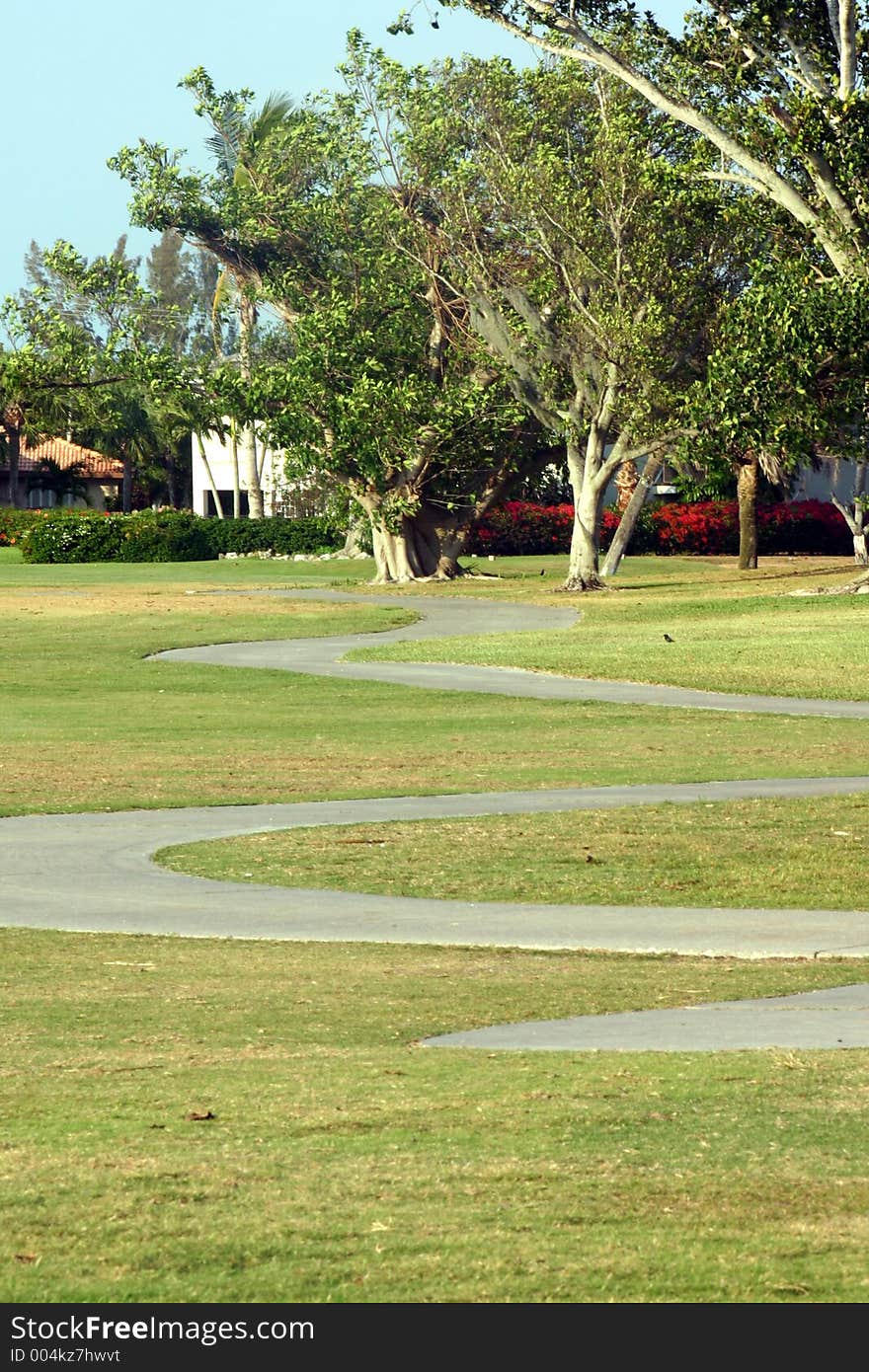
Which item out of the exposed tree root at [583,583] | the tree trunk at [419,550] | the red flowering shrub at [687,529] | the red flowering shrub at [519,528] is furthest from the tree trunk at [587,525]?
the red flowering shrub at [519,528]

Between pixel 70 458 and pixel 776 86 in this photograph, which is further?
pixel 70 458

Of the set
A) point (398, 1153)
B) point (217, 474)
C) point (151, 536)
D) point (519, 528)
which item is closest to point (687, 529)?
point (519, 528)

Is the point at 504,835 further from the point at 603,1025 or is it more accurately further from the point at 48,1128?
the point at 48,1128

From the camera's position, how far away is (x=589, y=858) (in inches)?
499

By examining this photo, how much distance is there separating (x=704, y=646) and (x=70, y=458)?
79039 millimetres

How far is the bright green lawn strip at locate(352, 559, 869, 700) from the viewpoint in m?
26.8

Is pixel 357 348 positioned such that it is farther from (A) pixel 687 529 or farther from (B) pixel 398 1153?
(B) pixel 398 1153

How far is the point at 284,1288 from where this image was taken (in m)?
4.57

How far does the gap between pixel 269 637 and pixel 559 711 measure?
13129 mm

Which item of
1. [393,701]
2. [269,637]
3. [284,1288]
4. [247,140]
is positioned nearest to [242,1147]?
[284,1288]

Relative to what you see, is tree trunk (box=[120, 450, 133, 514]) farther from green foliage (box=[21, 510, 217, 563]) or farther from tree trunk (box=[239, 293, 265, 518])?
green foliage (box=[21, 510, 217, 563])

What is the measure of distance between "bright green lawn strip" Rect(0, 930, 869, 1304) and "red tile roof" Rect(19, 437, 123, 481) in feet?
317

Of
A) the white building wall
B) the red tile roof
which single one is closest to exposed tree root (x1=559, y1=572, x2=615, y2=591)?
the white building wall

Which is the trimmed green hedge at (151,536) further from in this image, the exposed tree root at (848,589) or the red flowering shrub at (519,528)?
the exposed tree root at (848,589)
